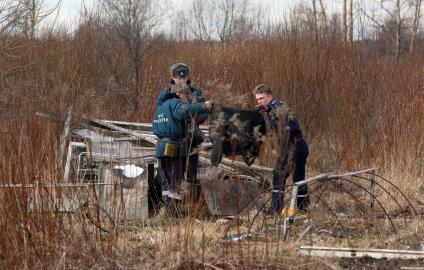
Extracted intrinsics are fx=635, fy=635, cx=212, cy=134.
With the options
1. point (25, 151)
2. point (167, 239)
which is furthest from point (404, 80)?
point (25, 151)

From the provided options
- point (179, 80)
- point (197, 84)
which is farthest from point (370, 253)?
point (197, 84)

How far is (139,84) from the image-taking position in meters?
13.1

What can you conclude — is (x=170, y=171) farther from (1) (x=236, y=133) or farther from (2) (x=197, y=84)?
(2) (x=197, y=84)

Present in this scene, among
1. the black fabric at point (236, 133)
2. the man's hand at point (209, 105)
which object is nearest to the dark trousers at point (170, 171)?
the black fabric at point (236, 133)

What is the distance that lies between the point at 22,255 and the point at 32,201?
1.24 feet

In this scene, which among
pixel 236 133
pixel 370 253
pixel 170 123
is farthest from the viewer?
pixel 170 123

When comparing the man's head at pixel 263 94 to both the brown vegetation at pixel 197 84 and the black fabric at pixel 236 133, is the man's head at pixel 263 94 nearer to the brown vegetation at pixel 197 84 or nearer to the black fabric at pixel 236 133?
the brown vegetation at pixel 197 84

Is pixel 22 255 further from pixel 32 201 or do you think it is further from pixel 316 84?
pixel 316 84

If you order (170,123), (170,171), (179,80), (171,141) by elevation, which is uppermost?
(179,80)

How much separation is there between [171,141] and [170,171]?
37 cm

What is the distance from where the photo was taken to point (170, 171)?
677 cm

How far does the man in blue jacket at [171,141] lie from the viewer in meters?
6.42

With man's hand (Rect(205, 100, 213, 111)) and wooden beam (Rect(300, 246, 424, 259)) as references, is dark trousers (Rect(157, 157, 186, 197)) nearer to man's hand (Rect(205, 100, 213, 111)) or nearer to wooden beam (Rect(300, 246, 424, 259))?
man's hand (Rect(205, 100, 213, 111))

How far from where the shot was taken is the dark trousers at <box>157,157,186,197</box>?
6680 millimetres
